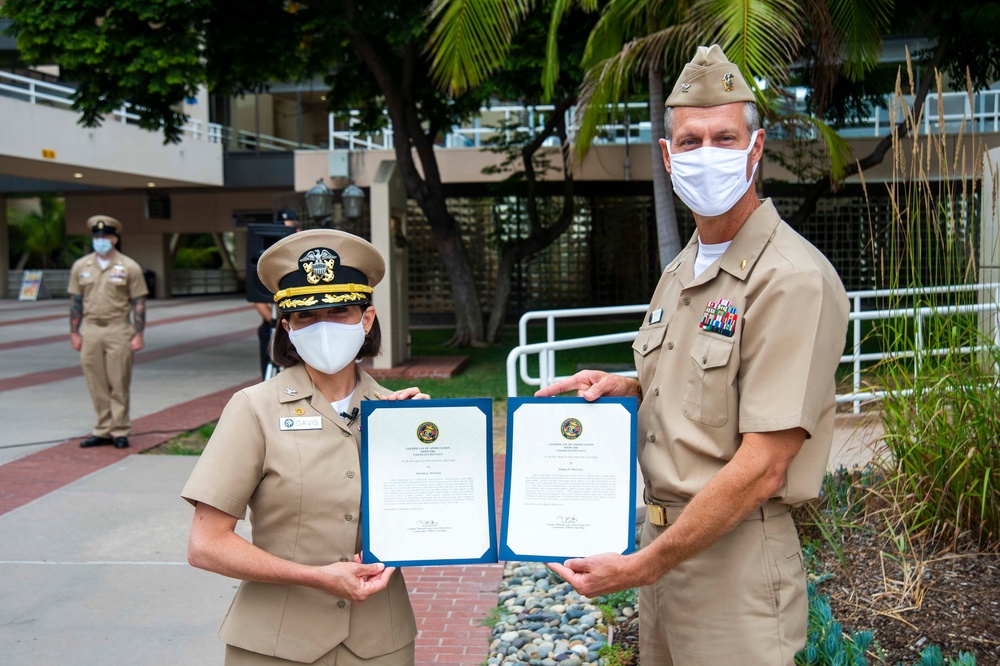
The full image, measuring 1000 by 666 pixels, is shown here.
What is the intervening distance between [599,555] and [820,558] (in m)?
2.67

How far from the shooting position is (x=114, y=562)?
18.7 feet

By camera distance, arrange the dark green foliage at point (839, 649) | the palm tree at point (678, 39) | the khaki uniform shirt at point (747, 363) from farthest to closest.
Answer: the palm tree at point (678, 39) → the dark green foliage at point (839, 649) → the khaki uniform shirt at point (747, 363)

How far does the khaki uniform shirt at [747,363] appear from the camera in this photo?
6.79 ft

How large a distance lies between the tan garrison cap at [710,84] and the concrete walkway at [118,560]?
9.45 feet

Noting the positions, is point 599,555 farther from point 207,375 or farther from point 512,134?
point 512,134

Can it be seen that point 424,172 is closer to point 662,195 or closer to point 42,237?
point 662,195

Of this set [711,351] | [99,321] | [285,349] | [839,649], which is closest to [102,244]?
[99,321]

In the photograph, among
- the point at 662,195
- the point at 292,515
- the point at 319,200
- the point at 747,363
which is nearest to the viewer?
the point at 747,363

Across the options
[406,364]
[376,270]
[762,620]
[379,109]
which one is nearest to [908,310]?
[762,620]

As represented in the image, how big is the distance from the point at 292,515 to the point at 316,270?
2.00 feet

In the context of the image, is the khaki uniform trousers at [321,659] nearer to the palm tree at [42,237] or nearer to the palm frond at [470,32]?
the palm frond at [470,32]

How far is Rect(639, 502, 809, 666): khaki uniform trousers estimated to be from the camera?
87.2 inches

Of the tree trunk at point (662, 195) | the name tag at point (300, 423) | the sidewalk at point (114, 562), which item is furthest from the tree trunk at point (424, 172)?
the name tag at point (300, 423)

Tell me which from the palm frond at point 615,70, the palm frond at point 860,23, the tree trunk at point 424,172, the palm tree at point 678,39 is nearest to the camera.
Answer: the palm tree at point 678,39
